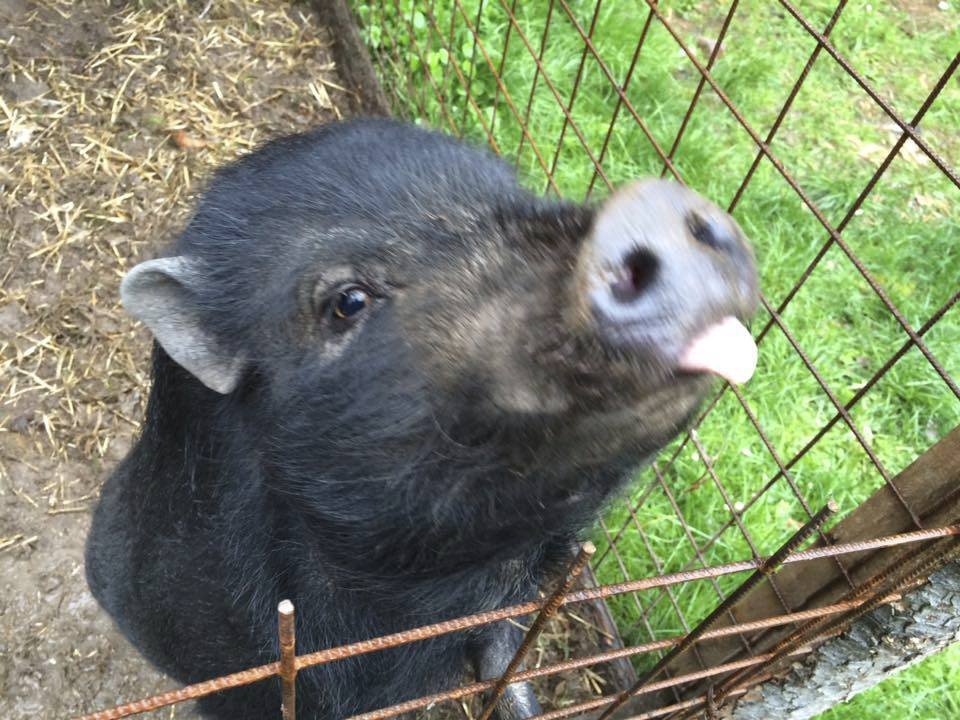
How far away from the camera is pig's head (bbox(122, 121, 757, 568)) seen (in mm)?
1017

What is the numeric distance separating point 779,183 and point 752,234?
421 mm

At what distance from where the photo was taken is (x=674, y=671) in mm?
2525

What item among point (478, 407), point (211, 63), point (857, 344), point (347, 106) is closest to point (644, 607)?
point (857, 344)

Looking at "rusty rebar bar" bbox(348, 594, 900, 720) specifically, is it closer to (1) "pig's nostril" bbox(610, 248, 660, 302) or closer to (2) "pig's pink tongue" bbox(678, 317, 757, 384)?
(2) "pig's pink tongue" bbox(678, 317, 757, 384)

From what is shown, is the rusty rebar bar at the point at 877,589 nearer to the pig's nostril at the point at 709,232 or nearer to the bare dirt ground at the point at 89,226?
the pig's nostril at the point at 709,232

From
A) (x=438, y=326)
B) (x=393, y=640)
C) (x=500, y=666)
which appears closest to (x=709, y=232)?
(x=438, y=326)

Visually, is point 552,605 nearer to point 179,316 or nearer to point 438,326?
point 438,326

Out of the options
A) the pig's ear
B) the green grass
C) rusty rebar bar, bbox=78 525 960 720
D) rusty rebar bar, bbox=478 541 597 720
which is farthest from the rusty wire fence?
the pig's ear

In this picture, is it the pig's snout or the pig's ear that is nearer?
the pig's snout

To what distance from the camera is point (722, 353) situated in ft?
3.29

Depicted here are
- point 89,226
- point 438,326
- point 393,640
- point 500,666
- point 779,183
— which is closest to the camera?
Answer: point 393,640

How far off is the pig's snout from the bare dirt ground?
2034 mm

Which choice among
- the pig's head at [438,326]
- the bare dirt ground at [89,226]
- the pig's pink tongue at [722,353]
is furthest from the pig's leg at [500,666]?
the pig's pink tongue at [722,353]

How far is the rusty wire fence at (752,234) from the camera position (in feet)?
7.69
